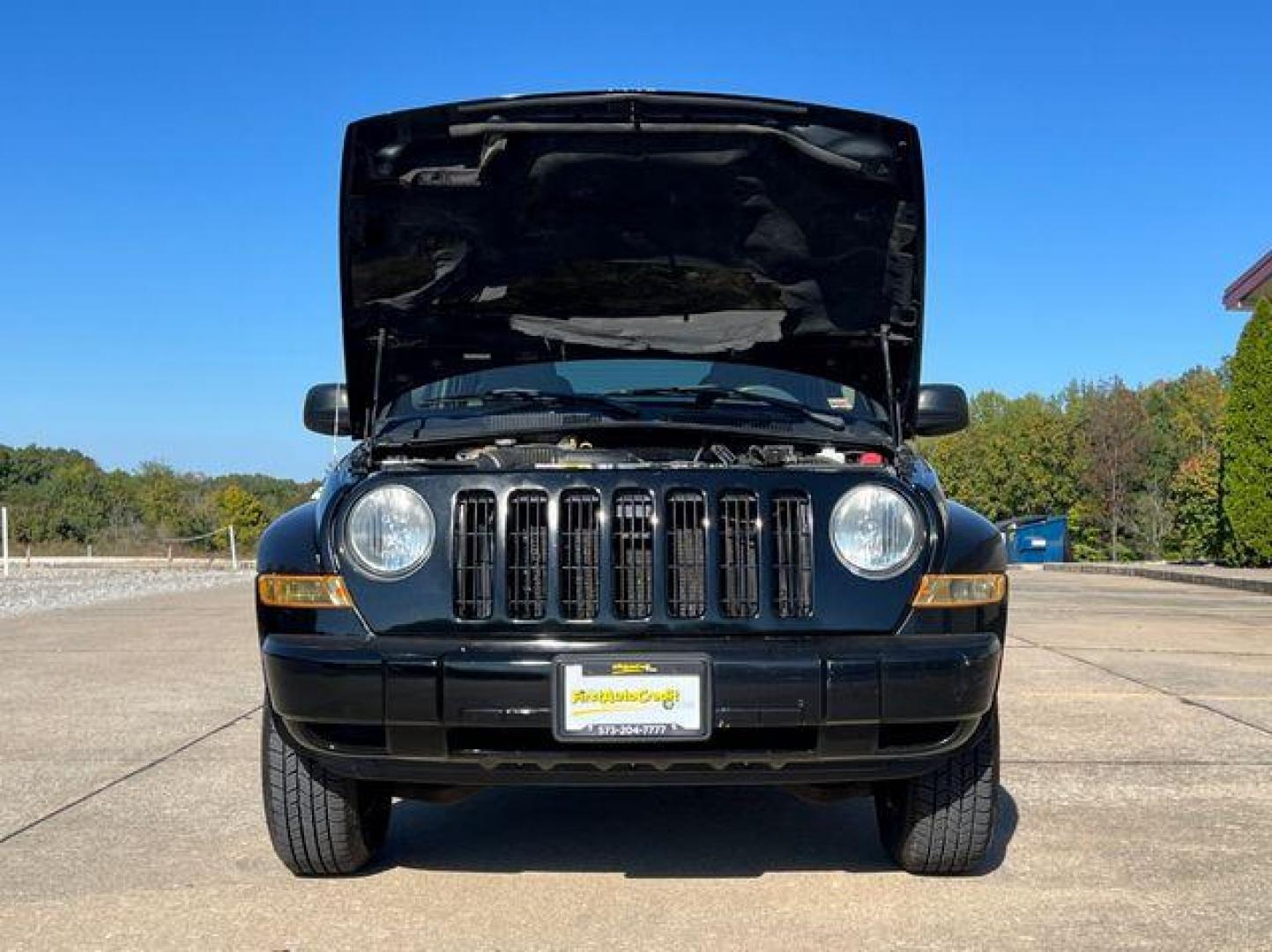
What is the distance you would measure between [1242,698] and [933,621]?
182 inches

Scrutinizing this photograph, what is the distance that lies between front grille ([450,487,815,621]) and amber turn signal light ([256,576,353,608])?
0.96 ft

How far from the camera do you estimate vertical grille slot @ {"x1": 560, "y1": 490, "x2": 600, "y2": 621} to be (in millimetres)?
3059

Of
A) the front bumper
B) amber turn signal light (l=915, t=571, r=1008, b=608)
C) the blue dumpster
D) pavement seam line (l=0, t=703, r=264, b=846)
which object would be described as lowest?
the blue dumpster

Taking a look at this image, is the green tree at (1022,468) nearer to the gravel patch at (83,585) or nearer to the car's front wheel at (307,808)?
the gravel patch at (83,585)

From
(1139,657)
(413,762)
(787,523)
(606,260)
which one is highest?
(606,260)

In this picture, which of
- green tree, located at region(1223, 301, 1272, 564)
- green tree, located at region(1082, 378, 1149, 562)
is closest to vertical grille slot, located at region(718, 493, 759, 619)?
green tree, located at region(1223, 301, 1272, 564)

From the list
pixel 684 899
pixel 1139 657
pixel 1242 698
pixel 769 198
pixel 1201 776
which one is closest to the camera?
pixel 684 899

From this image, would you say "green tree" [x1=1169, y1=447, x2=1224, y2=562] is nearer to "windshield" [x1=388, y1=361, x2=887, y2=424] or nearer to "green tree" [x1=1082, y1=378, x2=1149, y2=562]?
"green tree" [x1=1082, y1=378, x2=1149, y2=562]

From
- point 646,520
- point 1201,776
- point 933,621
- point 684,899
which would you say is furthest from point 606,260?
point 1201,776

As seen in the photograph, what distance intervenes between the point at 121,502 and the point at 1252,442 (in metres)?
77.0

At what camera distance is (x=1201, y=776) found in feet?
15.7

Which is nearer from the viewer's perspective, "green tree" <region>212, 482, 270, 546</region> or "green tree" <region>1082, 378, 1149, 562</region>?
"green tree" <region>1082, 378, 1149, 562</region>

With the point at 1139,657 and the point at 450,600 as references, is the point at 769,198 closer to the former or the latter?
the point at 450,600

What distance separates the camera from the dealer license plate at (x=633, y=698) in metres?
2.96
